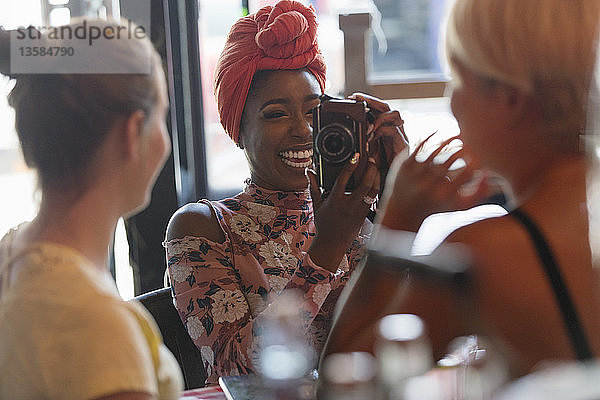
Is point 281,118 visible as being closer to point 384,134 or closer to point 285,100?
point 285,100

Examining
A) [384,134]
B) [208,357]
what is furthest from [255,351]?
[384,134]

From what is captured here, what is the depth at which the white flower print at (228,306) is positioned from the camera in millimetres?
906

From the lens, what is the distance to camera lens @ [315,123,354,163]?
80 centimetres

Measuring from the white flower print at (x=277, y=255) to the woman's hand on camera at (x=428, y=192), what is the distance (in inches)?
13.0

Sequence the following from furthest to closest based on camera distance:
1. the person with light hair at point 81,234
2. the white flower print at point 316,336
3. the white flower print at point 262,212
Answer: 1. the white flower print at point 262,212
2. the white flower print at point 316,336
3. the person with light hair at point 81,234

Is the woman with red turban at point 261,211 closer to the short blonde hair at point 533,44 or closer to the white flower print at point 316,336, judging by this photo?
the white flower print at point 316,336

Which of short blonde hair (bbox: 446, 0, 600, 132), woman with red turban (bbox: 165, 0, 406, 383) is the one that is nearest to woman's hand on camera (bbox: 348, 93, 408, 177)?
woman with red turban (bbox: 165, 0, 406, 383)

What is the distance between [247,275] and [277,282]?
0.14 ft

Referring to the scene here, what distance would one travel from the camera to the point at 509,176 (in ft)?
2.02

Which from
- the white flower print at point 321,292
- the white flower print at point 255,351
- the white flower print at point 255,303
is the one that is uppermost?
the white flower print at point 321,292

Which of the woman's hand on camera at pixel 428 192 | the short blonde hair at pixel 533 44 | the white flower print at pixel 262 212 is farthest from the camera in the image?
the white flower print at pixel 262 212

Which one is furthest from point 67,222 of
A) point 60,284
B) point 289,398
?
point 289,398

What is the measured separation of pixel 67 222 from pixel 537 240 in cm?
35

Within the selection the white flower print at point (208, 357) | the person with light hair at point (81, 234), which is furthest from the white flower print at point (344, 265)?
the person with light hair at point (81, 234)
